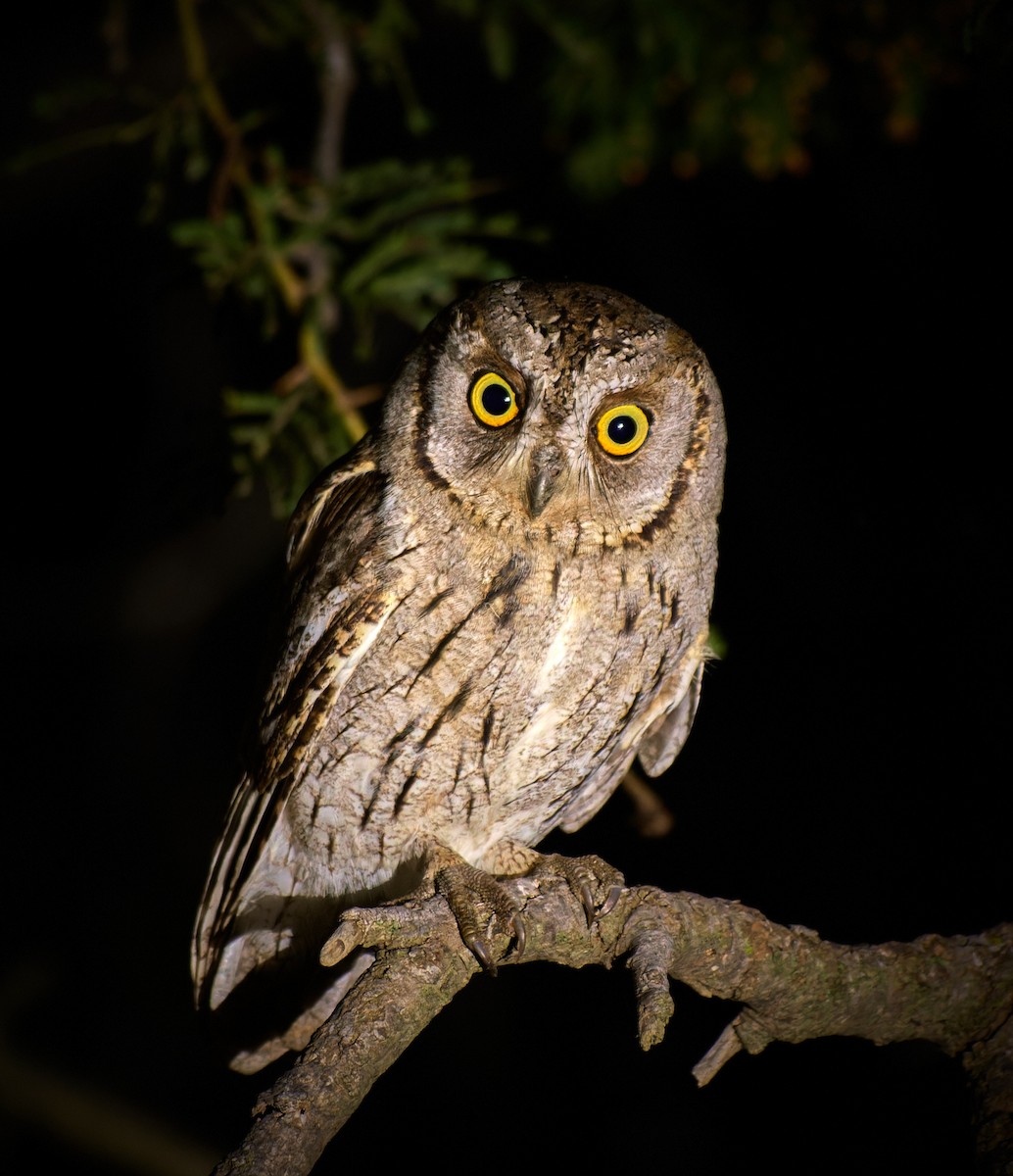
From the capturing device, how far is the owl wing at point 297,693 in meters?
1.77

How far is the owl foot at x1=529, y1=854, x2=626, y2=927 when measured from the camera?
5.57ft

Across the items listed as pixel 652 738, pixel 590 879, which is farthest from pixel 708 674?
pixel 590 879

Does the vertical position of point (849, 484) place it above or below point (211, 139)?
below

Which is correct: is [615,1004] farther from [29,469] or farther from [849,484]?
[29,469]

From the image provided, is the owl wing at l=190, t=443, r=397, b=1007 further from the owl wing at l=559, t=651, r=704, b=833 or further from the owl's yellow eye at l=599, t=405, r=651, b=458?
the owl wing at l=559, t=651, r=704, b=833

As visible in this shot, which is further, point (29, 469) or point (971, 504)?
point (29, 469)

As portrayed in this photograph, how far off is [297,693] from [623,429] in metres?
0.73

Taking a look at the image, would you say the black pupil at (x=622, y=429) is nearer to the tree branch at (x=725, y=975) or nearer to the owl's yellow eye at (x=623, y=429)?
the owl's yellow eye at (x=623, y=429)

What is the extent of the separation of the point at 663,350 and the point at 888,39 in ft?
5.33

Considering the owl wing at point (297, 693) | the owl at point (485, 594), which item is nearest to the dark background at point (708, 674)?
the owl wing at point (297, 693)

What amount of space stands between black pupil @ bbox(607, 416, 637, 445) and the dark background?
28.1 inches

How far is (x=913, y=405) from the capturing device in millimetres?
2654

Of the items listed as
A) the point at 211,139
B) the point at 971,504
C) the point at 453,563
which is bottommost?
the point at 971,504

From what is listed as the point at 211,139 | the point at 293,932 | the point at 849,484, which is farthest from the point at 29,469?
the point at 849,484
